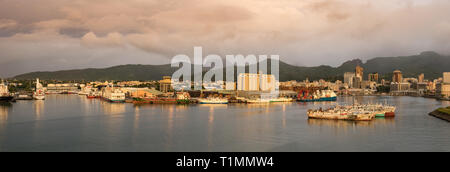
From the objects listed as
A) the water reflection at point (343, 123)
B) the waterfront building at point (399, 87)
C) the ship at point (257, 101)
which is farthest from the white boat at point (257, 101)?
the waterfront building at point (399, 87)

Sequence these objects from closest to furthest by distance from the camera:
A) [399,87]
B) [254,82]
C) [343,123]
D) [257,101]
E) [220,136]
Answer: [220,136]
[343,123]
[257,101]
[254,82]
[399,87]

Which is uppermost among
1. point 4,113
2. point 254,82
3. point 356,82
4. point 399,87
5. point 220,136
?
point 356,82

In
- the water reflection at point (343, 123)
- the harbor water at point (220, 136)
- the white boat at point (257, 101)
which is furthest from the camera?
the white boat at point (257, 101)

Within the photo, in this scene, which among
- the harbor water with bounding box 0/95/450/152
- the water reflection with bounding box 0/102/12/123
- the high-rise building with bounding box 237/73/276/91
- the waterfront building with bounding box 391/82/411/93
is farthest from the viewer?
the waterfront building with bounding box 391/82/411/93

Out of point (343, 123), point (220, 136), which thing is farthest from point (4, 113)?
point (343, 123)

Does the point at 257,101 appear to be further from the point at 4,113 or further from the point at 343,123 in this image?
the point at 4,113

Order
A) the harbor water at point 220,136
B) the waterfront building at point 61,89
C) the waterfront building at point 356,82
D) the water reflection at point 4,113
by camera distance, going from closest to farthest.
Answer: the harbor water at point 220,136 → the water reflection at point 4,113 → the waterfront building at point 61,89 → the waterfront building at point 356,82

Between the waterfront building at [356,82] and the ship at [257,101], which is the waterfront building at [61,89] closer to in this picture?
the ship at [257,101]

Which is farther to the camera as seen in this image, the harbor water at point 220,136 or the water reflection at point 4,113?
the water reflection at point 4,113

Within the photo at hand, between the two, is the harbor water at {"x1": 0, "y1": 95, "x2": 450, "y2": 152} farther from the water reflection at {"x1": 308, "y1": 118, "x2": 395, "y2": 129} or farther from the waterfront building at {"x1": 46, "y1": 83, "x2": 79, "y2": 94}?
the waterfront building at {"x1": 46, "y1": 83, "x2": 79, "y2": 94}

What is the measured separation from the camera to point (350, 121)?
1444cm

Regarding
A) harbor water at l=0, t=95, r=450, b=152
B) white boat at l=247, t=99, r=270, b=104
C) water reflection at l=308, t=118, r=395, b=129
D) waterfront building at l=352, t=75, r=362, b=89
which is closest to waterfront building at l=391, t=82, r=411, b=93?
waterfront building at l=352, t=75, r=362, b=89
